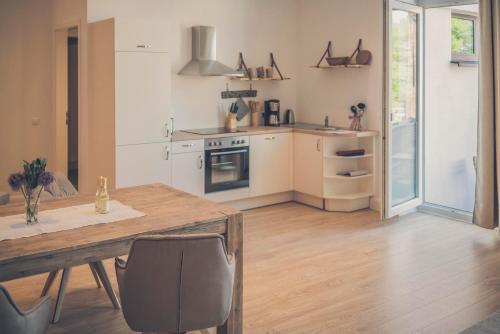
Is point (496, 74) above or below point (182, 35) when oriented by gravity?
below

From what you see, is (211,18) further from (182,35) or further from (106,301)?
(106,301)

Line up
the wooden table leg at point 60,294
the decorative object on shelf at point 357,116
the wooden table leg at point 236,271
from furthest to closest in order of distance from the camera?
the decorative object on shelf at point 357,116, the wooden table leg at point 60,294, the wooden table leg at point 236,271

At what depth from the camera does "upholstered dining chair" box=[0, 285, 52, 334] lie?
217 cm

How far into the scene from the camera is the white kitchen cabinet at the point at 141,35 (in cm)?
526

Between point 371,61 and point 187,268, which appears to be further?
point 371,61

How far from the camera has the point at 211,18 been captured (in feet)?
21.5

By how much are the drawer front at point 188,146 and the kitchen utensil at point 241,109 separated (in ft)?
3.44

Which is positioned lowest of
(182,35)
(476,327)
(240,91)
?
(476,327)

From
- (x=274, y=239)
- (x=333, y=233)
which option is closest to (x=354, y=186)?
(x=333, y=233)

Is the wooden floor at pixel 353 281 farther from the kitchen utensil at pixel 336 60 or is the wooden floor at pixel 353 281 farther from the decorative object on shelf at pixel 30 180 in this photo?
the kitchen utensil at pixel 336 60

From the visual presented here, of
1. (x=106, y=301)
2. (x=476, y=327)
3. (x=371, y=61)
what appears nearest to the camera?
(x=476, y=327)

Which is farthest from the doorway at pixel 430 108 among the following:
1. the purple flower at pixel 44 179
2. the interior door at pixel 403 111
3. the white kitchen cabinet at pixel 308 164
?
the purple flower at pixel 44 179

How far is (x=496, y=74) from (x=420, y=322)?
9.25 ft

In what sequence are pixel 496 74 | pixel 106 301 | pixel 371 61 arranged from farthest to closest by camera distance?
pixel 371 61, pixel 496 74, pixel 106 301
